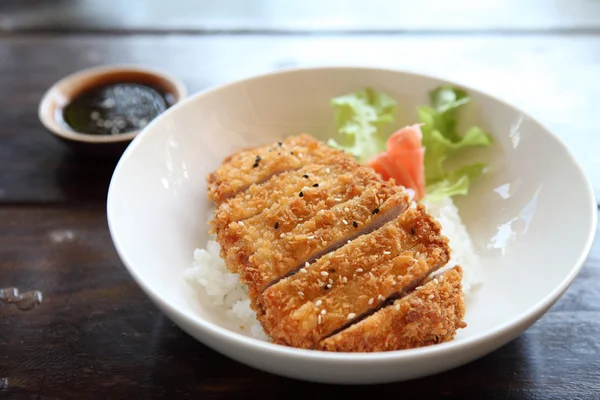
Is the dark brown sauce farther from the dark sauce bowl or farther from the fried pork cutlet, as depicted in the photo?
the fried pork cutlet

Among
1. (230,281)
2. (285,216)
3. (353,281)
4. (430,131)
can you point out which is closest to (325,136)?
(430,131)

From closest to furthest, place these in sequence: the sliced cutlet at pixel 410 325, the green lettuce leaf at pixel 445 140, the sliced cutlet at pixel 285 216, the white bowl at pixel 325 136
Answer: the white bowl at pixel 325 136, the sliced cutlet at pixel 410 325, the sliced cutlet at pixel 285 216, the green lettuce leaf at pixel 445 140

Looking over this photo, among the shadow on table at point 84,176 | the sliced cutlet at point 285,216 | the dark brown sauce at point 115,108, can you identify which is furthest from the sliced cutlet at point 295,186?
the dark brown sauce at point 115,108

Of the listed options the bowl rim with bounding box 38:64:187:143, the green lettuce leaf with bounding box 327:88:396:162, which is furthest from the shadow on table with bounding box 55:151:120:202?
the green lettuce leaf with bounding box 327:88:396:162

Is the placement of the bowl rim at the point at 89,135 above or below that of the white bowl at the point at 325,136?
below

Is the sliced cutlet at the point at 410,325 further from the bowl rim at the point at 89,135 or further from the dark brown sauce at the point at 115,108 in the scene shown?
the dark brown sauce at the point at 115,108

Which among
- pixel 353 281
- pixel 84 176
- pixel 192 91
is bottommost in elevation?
pixel 84 176

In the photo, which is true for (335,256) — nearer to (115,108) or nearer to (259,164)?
(259,164)
